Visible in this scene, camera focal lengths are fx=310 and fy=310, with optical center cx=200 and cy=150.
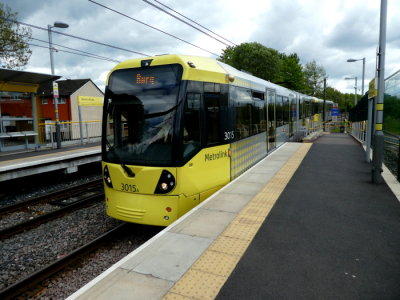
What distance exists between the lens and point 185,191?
583 cm

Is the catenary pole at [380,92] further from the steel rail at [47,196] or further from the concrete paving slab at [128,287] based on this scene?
the steel rail at [47,196]

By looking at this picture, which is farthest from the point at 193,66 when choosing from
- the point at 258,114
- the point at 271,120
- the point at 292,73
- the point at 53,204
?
the point at 292,73

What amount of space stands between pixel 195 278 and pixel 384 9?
8.46 metres

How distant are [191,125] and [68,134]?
14.5 metres

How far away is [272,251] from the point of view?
14.0 feet

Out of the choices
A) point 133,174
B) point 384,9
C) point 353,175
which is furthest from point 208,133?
point 384,9

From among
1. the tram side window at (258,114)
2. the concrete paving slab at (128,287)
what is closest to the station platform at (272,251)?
the concrete paving slab at (128,287)

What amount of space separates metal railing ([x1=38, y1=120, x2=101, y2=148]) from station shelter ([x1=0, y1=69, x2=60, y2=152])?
1.29 m

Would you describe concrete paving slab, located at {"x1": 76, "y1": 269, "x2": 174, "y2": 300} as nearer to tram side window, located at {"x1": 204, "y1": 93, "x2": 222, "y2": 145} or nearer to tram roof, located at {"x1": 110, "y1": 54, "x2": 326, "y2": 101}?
tram side window, located at {"x1": 204, "y1": 93, "x2": 222, "y2": 145}

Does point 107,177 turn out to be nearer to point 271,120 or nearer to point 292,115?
point 271,120

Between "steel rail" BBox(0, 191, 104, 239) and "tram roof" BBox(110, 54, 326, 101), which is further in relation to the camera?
"steel rail" BBox(0, 191, 104, 239)

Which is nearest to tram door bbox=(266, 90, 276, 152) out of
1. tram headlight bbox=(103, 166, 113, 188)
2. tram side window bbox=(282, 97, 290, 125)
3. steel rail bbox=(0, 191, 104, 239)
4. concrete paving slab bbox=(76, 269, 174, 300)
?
tram side window bbox=(282, 97, 290, 125)

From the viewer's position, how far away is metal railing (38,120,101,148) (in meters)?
16.4

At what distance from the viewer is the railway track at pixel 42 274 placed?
4508 mm
